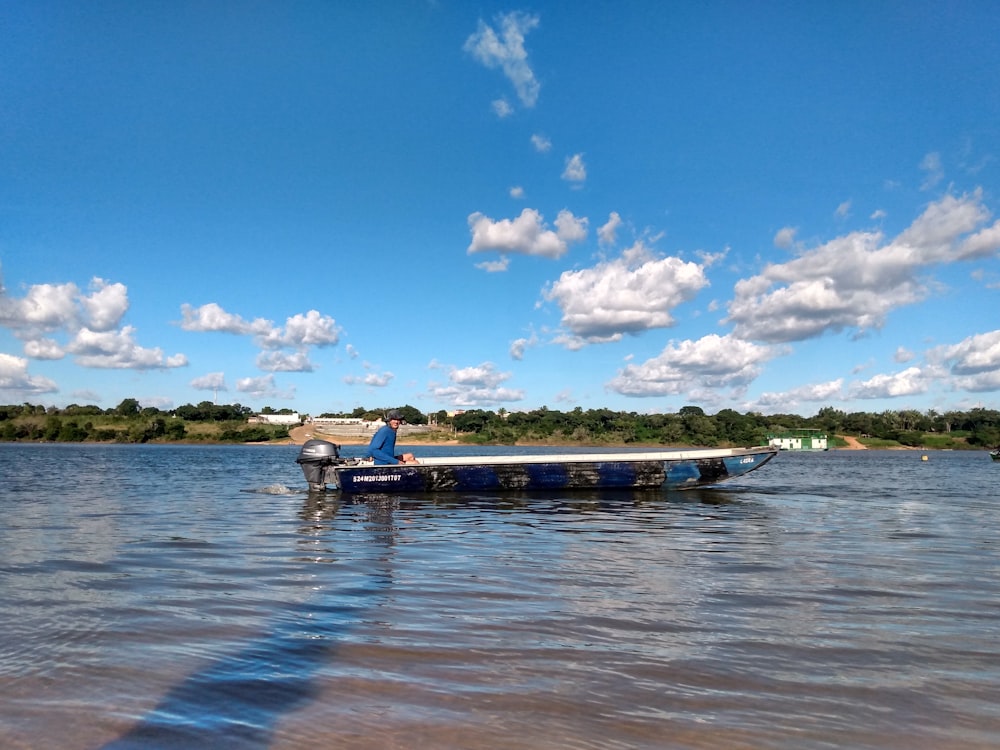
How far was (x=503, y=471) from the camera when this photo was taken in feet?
52.2

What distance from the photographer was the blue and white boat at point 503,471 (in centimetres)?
1569

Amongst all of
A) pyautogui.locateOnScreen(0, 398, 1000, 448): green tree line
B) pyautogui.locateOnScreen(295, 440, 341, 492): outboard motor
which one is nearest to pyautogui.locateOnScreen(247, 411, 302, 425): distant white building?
pyautogui.locateOnScreen(0, 398, 1000, 448): green tree line

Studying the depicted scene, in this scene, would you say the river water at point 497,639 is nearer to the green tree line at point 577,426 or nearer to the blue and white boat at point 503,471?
the blue and white boat at point 503,471

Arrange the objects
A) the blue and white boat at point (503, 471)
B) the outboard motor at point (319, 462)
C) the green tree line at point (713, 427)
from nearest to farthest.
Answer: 1. the blue and white boat at point (503, 471)
2. the outboard motor at point (319, 462)
3. the green tree line at point (713, 427)

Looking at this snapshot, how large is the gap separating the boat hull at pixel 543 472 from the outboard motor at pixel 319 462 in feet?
1.22

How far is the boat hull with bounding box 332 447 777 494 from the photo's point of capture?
15.7 meters

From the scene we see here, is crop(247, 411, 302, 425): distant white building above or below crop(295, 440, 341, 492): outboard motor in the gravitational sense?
above

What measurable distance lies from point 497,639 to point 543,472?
1113 cm

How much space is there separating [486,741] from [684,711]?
1129mm

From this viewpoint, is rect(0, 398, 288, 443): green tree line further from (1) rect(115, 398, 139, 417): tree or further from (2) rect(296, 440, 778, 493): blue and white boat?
(2) rect(296, 440, 778, 493): blue and white boat

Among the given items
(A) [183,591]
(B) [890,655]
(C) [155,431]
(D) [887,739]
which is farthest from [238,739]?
(C) [155,431]

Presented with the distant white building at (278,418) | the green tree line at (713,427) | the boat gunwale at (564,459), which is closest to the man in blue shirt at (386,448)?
the boat gunwale at (564,459)

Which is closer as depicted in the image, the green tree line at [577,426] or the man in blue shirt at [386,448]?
the man in blue shirt at [386,448]

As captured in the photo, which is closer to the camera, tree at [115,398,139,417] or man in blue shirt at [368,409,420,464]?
man in blue shirt at [368,409,420,464]
